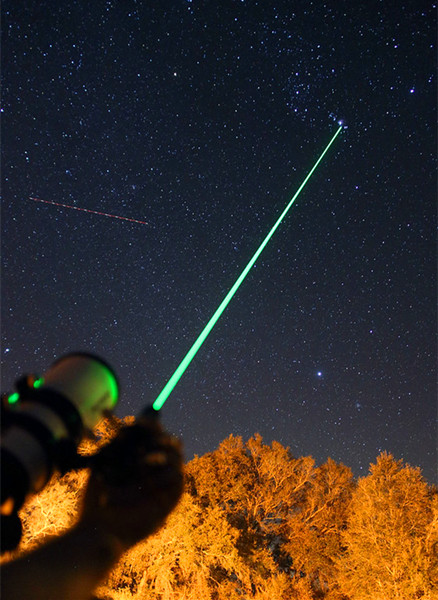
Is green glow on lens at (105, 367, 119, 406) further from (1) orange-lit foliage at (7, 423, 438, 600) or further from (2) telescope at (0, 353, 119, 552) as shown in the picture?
(1) orange-lit foliage at (7, 423, 438, 600)

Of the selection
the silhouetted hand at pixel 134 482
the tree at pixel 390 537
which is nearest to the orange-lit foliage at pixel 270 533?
A: the tree at pixel 390 537

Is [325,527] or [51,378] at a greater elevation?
[51,378]

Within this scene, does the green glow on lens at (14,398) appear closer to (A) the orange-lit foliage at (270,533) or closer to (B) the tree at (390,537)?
(A) the orange-lit foliage at (270,533)

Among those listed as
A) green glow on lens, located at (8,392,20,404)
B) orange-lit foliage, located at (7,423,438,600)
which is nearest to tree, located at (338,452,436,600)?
orange-lit foliage, located at (7,423,438,600)

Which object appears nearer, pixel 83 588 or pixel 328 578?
pixel 83 588

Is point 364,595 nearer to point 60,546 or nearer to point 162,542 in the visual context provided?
point 162,542

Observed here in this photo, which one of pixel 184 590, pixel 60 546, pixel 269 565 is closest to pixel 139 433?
pixel 60 546

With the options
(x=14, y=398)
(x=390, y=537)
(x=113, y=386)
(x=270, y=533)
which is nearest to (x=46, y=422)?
(x=14, y=398)
